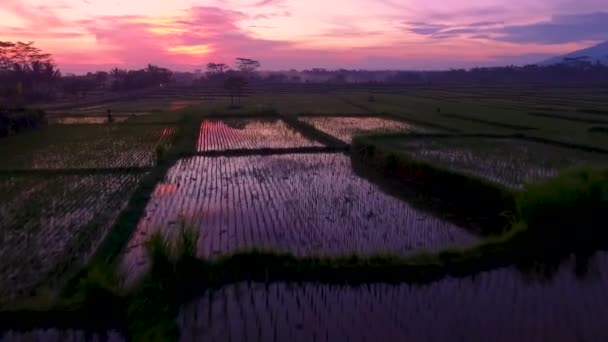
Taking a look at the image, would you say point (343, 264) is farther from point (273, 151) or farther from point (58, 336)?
point (273, 151)

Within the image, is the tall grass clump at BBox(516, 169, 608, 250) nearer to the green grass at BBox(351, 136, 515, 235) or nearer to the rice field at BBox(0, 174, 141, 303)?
the green grass at BBox(351, 136, 515, 235)

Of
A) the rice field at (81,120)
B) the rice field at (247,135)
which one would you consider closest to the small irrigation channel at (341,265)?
the rice field at (247,135)

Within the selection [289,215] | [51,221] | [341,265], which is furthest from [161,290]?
[51,221]

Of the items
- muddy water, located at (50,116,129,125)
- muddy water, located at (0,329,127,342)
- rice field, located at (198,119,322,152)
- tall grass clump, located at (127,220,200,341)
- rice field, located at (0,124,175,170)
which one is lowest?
muddy water, located at (50,116,129,125)

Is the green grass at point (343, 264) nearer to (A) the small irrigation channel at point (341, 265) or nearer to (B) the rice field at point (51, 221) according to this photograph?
(A) the small irrigation channel at point (341, 265)

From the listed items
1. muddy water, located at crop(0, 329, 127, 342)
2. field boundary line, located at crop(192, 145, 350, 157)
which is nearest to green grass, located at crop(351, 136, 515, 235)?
field boundary line, located at crop(192, 145, 350, 157)

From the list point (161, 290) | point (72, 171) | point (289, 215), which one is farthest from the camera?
point (72, 171)
